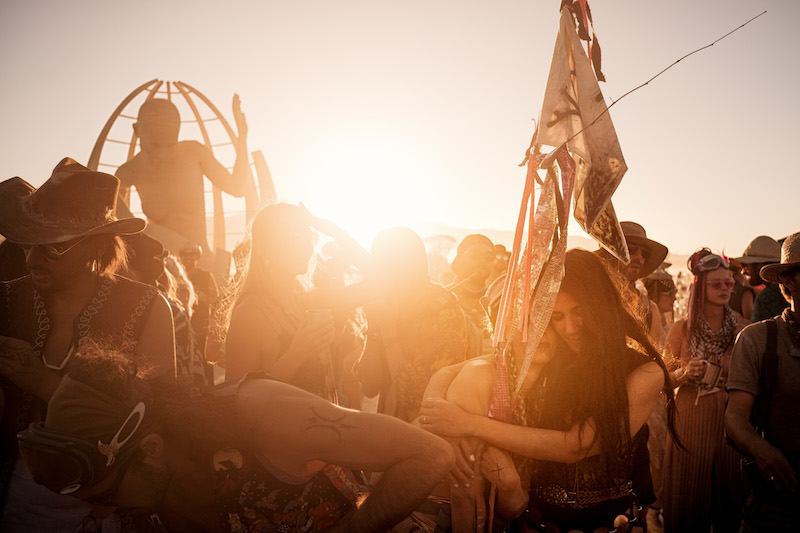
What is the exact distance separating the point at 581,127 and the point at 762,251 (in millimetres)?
4385

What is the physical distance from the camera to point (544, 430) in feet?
6.52

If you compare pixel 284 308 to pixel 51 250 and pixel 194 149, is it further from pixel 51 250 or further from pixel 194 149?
pixel 194 149

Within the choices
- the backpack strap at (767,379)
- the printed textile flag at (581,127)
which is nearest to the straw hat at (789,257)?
the backpack strap at (767,379)

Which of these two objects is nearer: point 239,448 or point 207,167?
point 239,448

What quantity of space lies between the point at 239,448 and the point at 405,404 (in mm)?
1300

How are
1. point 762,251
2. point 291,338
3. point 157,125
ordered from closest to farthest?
point 291,338 → point 762,251 → point 157,125

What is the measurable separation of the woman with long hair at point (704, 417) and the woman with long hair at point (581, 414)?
2186mm

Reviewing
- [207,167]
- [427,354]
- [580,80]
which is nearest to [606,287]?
[580,80]

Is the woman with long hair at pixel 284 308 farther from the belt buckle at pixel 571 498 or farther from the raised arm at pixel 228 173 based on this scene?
the raised arm at pixel 228 173

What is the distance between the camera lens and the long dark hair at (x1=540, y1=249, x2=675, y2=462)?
79.2 inches

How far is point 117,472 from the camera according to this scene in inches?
65.2

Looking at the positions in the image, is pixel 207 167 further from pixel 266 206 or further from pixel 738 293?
pixel 738 293

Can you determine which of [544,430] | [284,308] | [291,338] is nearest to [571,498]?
Answer: [544,430]

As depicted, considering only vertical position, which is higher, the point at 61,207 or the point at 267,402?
the point at 61,207
